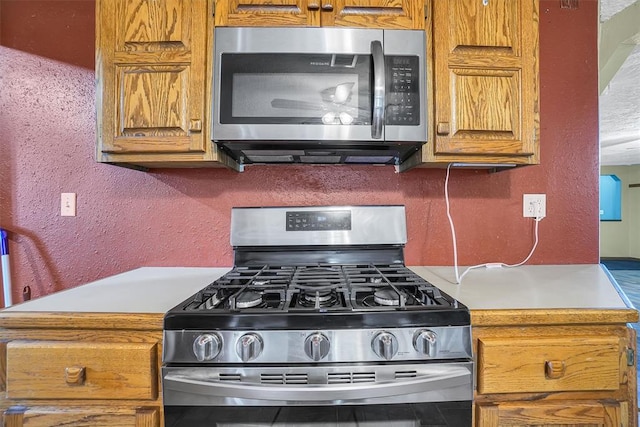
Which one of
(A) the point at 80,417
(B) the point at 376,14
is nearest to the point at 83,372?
(A) the point at 80,417

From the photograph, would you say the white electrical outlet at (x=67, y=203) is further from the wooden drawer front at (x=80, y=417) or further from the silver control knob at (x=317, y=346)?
the silver control knob at (x=317, y=346)

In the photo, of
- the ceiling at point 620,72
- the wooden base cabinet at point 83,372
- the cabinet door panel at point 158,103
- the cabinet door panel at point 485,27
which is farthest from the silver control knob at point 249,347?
the ceiling at point 620,72

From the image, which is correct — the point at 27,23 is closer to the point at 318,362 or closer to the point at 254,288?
the point at 254,288

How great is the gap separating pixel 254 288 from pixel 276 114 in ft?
1.92

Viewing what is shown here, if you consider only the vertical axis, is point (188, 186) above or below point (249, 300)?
above

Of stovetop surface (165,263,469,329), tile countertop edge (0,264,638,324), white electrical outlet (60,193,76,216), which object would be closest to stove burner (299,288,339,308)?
stovetop surface (165,263,469,329)

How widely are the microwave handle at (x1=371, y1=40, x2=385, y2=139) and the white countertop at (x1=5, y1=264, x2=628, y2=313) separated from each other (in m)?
0.59

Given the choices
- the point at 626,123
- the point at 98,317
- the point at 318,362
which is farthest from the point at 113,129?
the point at 626,123

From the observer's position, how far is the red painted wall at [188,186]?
1509 mm

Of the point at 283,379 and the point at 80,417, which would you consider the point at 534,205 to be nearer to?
the point at 283,379

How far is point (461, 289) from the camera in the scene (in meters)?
1.12

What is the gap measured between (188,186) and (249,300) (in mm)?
785

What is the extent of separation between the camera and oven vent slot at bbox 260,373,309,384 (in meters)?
0.84

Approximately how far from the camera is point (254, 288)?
3.57 ft
